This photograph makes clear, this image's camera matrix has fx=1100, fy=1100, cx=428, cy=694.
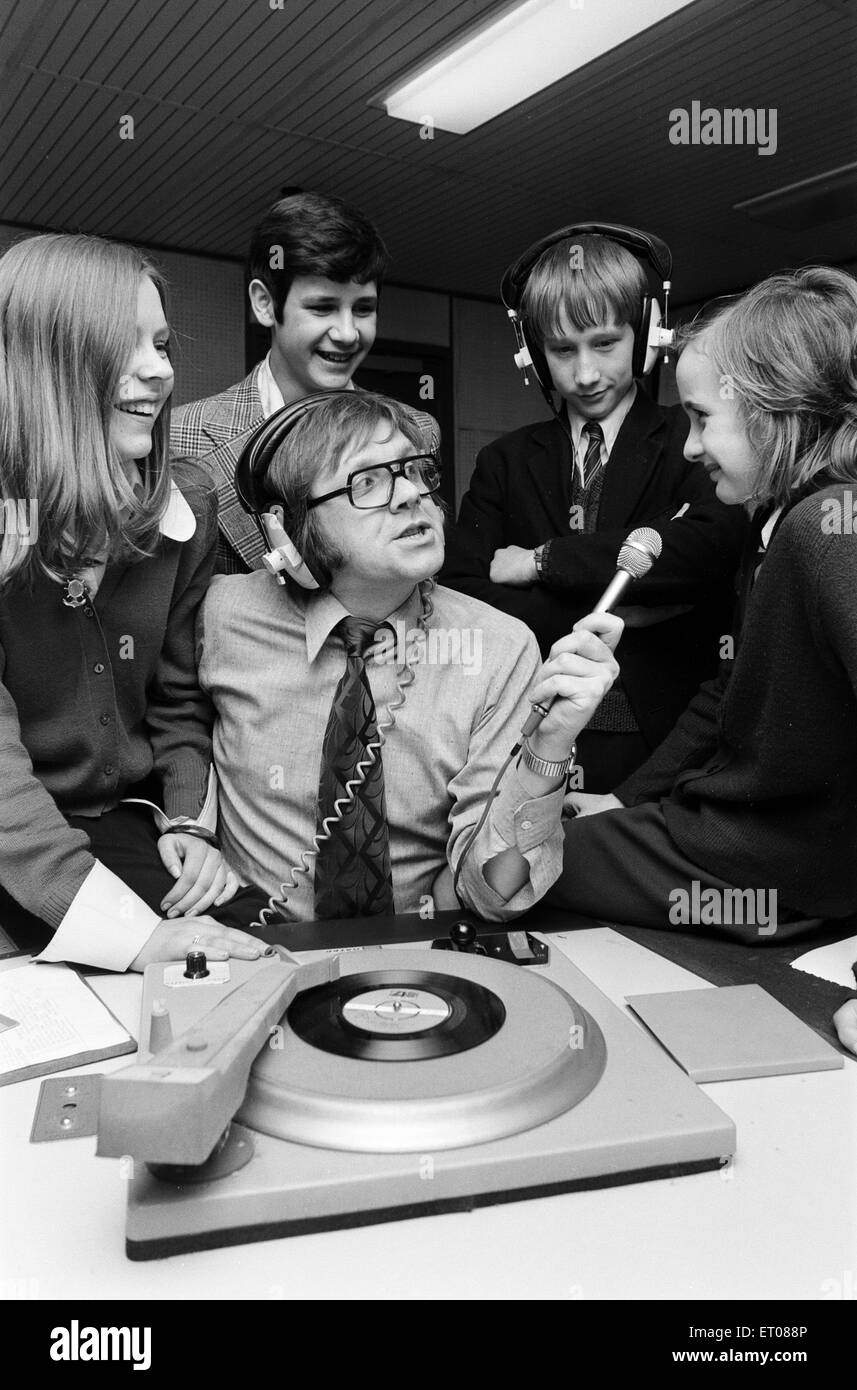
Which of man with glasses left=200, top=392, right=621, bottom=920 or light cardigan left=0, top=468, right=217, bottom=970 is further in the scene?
man with glasses left=200, top=392, right=621, bottom=920

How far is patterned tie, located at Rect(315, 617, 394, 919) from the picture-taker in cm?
153

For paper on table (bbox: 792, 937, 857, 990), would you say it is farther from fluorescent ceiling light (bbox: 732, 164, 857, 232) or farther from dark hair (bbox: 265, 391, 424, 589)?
fluorescent ceiling light (bbox: 732, 164, 857, 232)

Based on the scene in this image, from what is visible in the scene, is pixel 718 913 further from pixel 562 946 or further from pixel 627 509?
pixel 627 509

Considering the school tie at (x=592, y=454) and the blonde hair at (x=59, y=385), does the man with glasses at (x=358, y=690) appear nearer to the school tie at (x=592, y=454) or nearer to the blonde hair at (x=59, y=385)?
the blonde hair at (x=59, y=385)

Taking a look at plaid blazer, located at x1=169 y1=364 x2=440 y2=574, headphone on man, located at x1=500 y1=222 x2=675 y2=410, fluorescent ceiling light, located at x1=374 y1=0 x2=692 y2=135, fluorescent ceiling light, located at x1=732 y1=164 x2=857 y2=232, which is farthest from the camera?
fluorescent ceiling light, located at x1=732 y1=164 x2=857 y2=232

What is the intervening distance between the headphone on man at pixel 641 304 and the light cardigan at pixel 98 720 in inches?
27.2

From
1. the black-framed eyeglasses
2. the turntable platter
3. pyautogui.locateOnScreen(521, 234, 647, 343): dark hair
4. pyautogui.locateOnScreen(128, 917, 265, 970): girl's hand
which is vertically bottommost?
pyautogui.locateOnScreen(128, 917, 265, 970): girl's hand

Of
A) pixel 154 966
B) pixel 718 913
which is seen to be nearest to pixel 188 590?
pixel 154 966

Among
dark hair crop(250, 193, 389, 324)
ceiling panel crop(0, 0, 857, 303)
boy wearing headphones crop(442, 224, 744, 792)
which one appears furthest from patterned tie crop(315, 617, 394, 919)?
ceiling panel crop(0, 0, 857, 303)

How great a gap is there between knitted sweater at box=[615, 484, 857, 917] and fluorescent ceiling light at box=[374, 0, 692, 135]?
3067mm

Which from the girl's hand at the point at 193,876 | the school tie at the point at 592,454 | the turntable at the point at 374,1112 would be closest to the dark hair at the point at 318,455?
the girl's hand at the point at 193,876

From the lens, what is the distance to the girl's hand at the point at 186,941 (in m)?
1.18

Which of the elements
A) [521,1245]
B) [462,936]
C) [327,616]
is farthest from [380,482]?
[521,1245]

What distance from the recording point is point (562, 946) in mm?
1247
